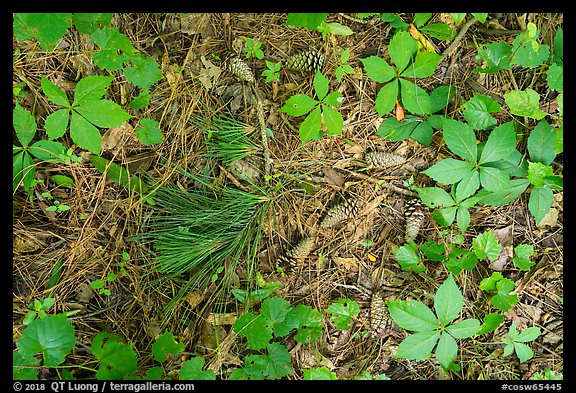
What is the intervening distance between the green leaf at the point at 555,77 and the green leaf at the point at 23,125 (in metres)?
2.71

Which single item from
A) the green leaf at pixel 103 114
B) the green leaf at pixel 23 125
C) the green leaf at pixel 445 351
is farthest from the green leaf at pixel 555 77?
the green leaf at pixel 23 125

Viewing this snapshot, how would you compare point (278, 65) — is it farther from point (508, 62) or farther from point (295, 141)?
point (508, 62)

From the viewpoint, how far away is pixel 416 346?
6.68ft

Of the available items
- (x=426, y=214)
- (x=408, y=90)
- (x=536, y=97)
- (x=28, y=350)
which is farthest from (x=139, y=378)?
(x=536, y=97)

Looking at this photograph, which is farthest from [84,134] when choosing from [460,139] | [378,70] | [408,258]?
[460,139]

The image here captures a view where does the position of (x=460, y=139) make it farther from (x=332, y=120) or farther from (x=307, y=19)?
(x=307, y=19)

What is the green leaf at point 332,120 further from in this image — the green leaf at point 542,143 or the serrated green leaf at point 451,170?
the green leaf at point 542,143

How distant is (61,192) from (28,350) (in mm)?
807

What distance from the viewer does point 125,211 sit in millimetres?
2188

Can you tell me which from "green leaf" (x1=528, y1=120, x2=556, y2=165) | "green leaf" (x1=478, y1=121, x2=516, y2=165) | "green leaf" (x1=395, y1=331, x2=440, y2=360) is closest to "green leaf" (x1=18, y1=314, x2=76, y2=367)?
"green leaf" (x1=395, y1=331, x2=440, y2=360)

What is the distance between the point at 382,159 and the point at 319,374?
1.21 metres

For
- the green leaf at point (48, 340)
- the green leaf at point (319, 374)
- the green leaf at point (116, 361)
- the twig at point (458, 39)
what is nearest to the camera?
the green leaf at point (48, 340)

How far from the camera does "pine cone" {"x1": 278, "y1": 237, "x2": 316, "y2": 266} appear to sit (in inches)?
86.1

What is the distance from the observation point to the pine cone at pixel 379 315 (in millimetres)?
2189
